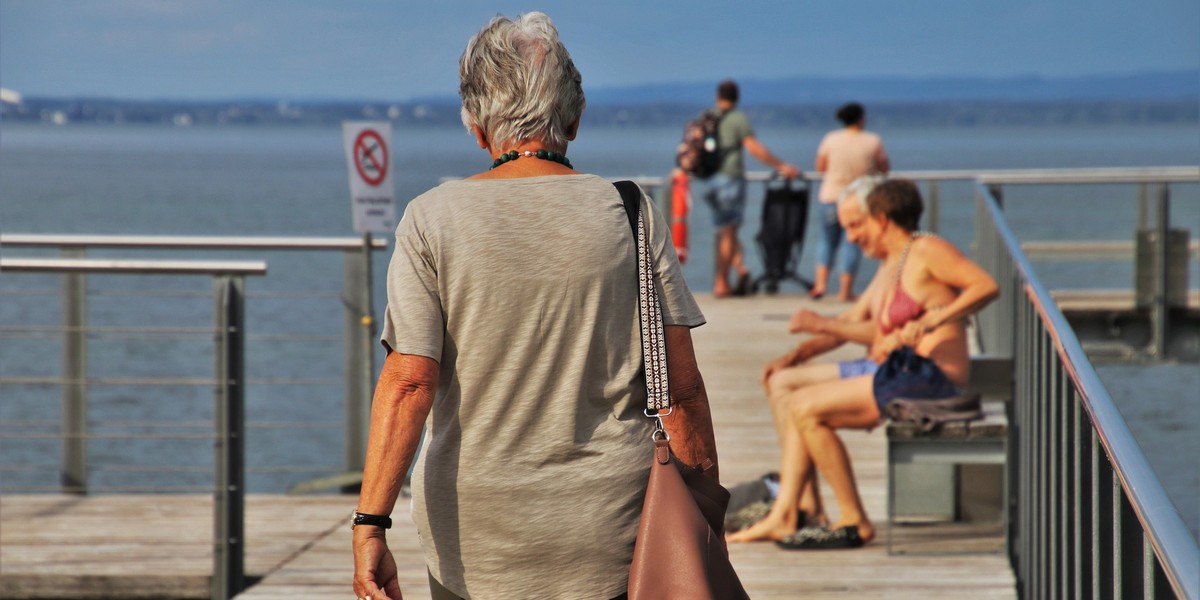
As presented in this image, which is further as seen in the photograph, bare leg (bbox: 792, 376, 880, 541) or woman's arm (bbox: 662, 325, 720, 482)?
bare leg (bbox: 792, 376, 880, 541)

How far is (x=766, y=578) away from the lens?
4.88 m

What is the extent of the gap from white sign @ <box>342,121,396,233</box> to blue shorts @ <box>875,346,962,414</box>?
266 cm

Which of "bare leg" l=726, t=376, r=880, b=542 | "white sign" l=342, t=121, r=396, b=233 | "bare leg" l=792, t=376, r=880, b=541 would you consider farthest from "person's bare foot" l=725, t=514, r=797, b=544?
"white sign" l=342, t=121, r=396, b=233

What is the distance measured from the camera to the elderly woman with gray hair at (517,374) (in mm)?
2381

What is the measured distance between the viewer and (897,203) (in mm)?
5379

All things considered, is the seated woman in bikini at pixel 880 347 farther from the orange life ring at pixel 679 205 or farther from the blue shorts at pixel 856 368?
the orange life ring at pixel 679 205

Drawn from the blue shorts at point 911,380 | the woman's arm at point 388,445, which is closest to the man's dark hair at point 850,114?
the blue shorts at point 911,380

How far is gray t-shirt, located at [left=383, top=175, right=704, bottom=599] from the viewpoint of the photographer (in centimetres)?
238

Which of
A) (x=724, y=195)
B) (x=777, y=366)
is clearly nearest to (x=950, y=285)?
(x=777, y=366)

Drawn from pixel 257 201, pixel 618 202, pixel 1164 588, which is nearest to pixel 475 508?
pixel 618 202

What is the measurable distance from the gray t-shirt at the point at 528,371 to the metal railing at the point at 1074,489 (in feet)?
2.36

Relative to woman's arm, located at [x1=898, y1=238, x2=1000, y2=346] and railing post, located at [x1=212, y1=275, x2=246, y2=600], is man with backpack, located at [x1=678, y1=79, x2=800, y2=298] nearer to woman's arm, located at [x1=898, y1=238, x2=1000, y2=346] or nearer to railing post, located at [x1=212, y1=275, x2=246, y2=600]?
woman's arm, located at [x1=898, y1=238, x2=1000, y2=346]

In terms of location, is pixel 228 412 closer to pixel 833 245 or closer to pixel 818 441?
pixel 818 441

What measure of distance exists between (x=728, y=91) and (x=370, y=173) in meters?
5.70
